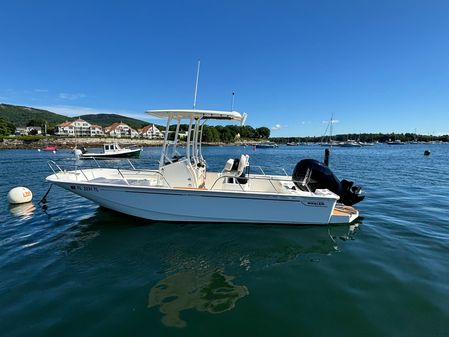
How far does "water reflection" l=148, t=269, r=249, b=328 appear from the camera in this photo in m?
4.23

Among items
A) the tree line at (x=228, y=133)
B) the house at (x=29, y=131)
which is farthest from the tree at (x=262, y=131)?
the house at (x=29, y=131)

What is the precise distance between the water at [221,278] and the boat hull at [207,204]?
306 millimetres

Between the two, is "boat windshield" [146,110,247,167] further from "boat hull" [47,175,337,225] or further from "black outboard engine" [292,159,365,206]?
"black outboard engine" [292,159,365,206]

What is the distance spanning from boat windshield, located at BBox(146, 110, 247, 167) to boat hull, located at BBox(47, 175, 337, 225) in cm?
125

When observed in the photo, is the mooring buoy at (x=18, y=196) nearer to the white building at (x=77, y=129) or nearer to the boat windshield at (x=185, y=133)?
the boat windshield at (x=185, y=133)

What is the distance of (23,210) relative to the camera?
9.90 m

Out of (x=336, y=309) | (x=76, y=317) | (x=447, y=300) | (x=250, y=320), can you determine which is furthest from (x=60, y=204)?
(x=447, y=300)

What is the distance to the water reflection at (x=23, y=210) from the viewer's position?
9.16 metres

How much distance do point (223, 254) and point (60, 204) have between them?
25.7ft

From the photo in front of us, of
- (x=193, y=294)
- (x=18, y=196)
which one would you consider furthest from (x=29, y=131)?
(x=193, y=294)

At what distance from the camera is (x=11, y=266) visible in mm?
5613

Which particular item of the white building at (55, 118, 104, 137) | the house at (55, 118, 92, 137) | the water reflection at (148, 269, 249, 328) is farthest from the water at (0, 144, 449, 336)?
the house at (55, 118, 92, 137)

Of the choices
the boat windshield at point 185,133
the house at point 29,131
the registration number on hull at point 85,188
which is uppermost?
the house at point 29,131

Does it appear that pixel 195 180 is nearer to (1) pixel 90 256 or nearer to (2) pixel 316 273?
(1) pixel 90 256
